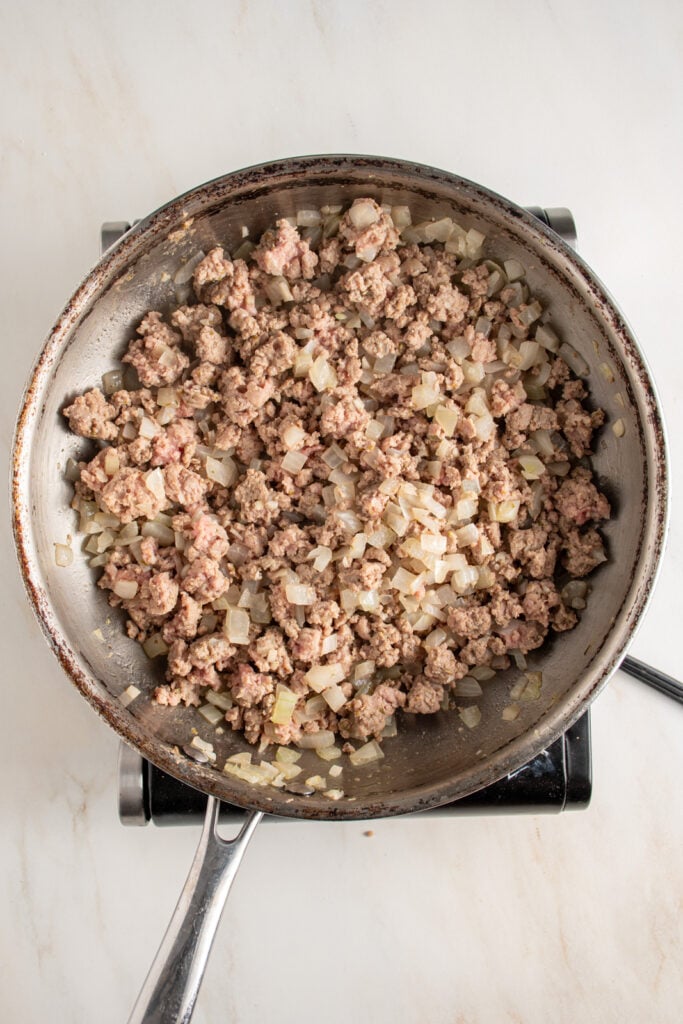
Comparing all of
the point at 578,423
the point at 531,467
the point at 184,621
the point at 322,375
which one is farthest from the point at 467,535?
the point at 184,621

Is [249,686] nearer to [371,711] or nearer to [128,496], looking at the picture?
[371,711]

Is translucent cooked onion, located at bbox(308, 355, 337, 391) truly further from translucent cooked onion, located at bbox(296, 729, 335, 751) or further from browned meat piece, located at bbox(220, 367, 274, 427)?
translucent cooked onion, located at bbox(296, 729, 335, 751)

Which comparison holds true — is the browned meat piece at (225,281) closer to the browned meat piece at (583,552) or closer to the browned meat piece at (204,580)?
the browned meat piece at (204,580)

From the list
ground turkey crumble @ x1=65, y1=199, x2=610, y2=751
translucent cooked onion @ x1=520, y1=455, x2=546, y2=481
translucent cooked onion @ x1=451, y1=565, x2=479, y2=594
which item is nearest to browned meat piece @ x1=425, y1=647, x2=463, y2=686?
ground turkey crumble @ x1=65, y1=199, x2=610, y2=751

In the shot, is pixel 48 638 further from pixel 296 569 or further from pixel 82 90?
pixel 82 90

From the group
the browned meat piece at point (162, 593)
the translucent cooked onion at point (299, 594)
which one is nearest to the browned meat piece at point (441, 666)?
the translucent cooked onion at point (299, 594)

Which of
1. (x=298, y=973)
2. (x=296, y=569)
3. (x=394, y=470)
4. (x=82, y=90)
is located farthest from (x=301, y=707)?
(x=82, y=90)
